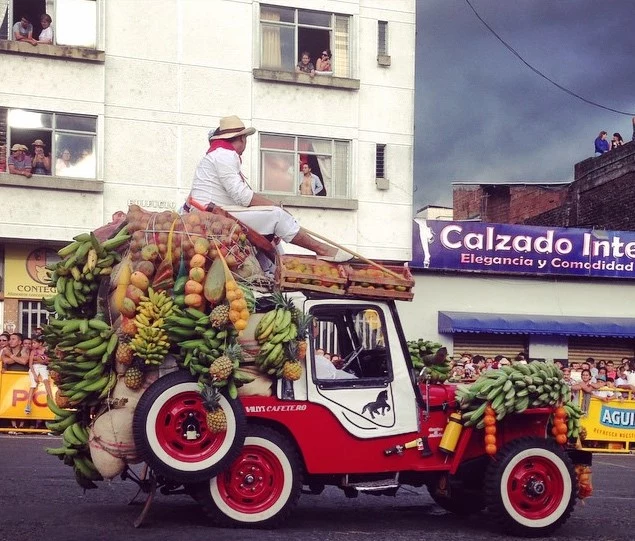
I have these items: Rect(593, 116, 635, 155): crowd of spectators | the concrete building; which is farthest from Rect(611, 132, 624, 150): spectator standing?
the concrete building

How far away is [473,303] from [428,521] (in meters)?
17.6

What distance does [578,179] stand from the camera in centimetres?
3322

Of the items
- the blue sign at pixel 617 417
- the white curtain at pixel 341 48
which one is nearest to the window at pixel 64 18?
the white curtain at pixel 341 48

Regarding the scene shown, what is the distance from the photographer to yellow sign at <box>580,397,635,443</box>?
1908cm

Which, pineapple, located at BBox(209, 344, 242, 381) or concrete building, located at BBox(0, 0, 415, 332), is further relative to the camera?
concrete building, located at BBox(0, 0, 415, 332)

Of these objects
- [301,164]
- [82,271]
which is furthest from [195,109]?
[82,271]

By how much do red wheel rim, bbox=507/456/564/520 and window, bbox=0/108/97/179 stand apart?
54.0 ft

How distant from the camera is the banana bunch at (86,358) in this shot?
7.89 meters

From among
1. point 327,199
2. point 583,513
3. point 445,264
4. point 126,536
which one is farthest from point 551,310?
point 126,536

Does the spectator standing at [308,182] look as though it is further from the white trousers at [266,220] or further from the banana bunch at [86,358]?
the banana bunch at [86,358]

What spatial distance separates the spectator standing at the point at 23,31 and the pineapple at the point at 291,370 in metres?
16.7

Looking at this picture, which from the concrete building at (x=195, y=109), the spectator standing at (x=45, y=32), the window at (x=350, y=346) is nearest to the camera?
the window at (x=350, y=346)

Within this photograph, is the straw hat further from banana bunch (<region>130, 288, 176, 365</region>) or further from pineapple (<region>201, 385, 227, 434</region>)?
pineapple (<region>201, 385, 227, 434</region>)

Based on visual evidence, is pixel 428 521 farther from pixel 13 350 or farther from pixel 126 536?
pixel 13 350
